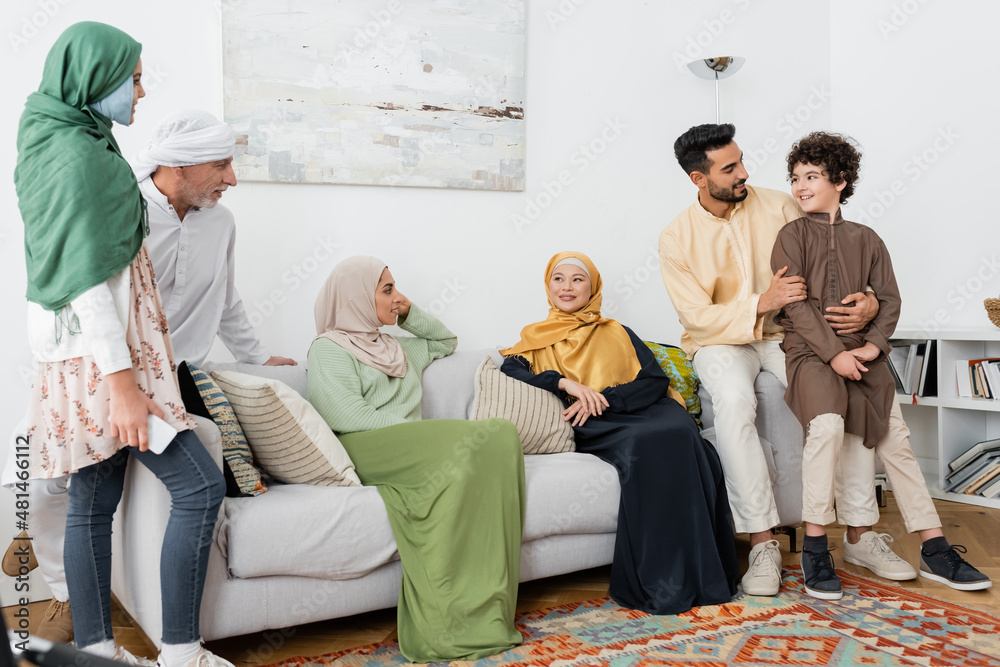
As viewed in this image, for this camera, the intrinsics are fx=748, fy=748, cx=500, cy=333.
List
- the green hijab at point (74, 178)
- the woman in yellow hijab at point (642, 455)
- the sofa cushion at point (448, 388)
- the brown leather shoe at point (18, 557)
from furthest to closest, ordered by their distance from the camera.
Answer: the sofa cushion at point (448, 388), the woman in yellow hijab at point (642, 455), the brown leather shoe at point (18, 557), the green hijab at point (74, 178)

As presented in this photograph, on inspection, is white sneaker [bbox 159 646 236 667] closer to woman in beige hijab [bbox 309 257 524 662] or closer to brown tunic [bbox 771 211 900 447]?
woman in beige hijab [bbox 309 257 524 662]

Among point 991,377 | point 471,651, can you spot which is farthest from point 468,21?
point 991,377

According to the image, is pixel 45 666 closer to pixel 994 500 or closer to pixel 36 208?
pixel 36 208

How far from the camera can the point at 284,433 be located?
204cm

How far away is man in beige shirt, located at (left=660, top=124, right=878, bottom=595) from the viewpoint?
2.38 metres

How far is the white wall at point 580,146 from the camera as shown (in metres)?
2.56

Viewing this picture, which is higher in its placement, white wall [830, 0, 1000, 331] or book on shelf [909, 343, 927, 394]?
white wall [830, 0, 1000, 331]

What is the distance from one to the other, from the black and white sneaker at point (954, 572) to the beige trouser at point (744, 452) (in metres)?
0.21
